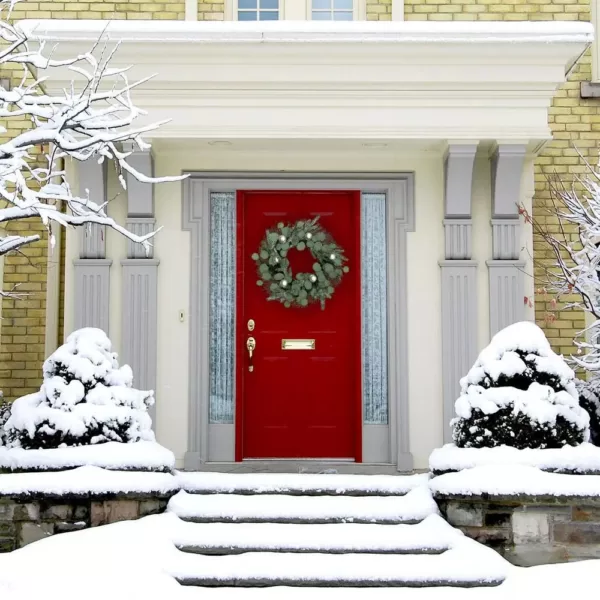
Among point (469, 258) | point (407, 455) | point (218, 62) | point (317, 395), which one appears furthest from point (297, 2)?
point (407, 455)

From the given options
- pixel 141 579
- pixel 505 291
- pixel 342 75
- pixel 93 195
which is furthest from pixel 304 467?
pixel 342 75

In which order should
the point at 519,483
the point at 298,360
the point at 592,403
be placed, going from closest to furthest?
the point at 519,483, the point at 592,403, the point at 298,360

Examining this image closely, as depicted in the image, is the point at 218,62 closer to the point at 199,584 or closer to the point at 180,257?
the point at 180,257

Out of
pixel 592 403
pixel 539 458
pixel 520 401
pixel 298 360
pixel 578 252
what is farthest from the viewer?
pixel 298 360

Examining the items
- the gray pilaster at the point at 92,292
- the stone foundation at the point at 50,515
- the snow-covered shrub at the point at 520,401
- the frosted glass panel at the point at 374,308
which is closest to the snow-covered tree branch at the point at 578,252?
the snow-covered shrub at the point at 520,401

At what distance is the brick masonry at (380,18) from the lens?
7582 mm

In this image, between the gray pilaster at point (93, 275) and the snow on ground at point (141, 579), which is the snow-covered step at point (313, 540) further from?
the gray pilaster at point (93, 275)

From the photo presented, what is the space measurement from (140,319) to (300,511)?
2.45m

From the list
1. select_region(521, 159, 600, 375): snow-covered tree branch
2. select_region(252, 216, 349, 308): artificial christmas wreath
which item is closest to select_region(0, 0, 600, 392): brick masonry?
select_region(521, 159, 600, 375): snow-covered tree branch

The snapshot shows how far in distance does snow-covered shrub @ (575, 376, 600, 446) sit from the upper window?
4.35 m

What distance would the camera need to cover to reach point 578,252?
6.61 meters

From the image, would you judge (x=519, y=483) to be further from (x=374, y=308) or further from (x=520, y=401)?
(x=374, y=308)

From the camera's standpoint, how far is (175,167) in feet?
22.2

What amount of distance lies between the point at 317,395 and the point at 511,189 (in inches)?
96.6
